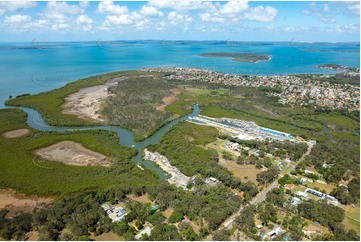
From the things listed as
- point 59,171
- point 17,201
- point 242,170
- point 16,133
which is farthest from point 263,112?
point 16,133

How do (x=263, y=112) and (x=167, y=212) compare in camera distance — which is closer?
(x=167, y=212)

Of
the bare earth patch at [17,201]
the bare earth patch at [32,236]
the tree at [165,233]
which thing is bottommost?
the bare earth patch at [32,236]

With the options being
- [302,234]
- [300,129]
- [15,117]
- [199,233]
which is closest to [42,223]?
[199,233]

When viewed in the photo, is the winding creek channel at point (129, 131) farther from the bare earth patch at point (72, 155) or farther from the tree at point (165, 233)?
the tree at point (165, 233)

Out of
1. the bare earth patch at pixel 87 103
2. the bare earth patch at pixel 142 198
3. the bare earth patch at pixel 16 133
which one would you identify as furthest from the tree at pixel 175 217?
the bare earth patch at pixel 16 133

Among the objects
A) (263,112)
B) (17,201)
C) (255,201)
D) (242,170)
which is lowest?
(17,201)

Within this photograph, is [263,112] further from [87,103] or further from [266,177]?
[87,103]

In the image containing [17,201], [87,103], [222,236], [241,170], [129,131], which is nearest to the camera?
[222,236]
